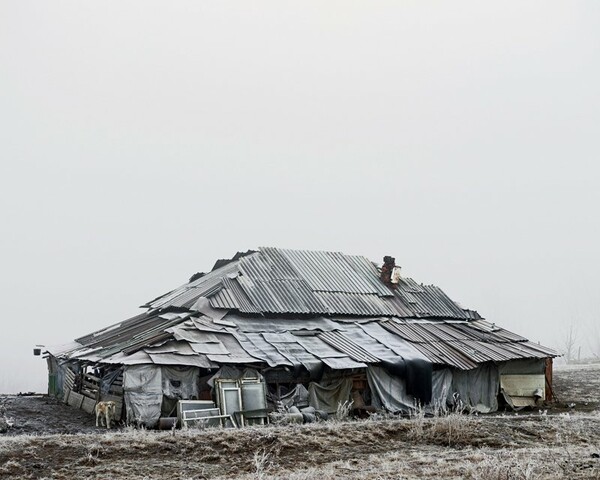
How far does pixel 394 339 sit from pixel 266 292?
4.97 meters

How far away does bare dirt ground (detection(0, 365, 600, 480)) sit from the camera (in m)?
8.82

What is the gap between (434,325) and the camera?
24406mm

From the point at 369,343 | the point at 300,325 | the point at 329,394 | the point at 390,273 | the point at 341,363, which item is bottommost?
the point at 329,394

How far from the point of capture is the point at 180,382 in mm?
16656

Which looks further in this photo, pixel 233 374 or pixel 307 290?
pixel 307 290

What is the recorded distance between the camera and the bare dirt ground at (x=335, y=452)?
8820mm

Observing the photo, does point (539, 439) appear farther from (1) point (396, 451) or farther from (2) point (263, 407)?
(2) point (263, 407)

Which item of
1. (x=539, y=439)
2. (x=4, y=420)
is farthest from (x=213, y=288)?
(x=539, y=439)

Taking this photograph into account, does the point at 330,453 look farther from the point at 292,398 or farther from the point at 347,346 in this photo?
the point at 347,346

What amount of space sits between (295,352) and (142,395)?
492 cm

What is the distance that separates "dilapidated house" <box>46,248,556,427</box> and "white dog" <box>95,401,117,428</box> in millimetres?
324

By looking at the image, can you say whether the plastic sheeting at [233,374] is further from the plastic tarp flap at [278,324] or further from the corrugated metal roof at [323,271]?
the corrugated metal roof at [323,271]

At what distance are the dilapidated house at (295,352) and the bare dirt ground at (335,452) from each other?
16.1ft

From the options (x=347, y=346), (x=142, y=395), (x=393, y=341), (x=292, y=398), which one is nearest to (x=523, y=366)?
(x=393, y=341)
